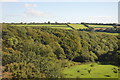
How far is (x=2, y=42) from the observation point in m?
33.5

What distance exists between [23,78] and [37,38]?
741 inches

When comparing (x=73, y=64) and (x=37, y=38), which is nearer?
(x=73, y=64)

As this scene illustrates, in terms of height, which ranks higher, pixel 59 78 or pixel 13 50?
pixel 13 50

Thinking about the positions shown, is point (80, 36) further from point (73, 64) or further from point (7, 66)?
point (7, 66)

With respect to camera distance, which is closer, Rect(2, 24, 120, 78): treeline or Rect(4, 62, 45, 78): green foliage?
Rect(4, 62, 45, 78): green foliage

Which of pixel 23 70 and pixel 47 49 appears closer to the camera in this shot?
pixel 23 70

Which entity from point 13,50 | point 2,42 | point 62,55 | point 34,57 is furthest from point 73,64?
point 2,42

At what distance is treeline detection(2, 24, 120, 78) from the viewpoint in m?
26.2

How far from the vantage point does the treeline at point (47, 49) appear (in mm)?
26178

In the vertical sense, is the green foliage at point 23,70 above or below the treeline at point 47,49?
below

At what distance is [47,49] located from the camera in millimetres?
36500

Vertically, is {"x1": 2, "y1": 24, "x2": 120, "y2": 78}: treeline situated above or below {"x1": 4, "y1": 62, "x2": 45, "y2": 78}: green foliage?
above

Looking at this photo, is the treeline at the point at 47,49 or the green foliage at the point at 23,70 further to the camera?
the treeline at the point at 47,49

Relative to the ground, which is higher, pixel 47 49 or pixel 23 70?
pixel 47 49
